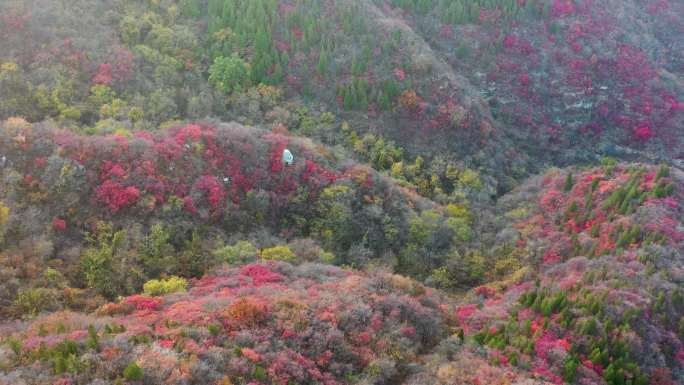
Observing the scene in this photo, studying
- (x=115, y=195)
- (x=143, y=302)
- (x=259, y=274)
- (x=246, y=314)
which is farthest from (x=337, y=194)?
(x=246, y=314)

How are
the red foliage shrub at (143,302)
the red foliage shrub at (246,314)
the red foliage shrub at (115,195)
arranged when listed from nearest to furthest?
the red foliage shrub at (246,314) < the red foliage shrub at (143,302) < the red foliage shrub at (115,195)

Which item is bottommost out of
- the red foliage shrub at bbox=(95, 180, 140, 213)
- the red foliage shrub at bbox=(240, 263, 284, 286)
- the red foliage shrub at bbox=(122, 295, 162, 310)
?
the red foliage shrub at bbox=(240, 263, 284, 286)

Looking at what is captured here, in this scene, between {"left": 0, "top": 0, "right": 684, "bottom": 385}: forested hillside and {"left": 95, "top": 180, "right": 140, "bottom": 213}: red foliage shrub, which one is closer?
{"left": 0, "top": 0, "right": 684, "bottom": 385}: forested hillside

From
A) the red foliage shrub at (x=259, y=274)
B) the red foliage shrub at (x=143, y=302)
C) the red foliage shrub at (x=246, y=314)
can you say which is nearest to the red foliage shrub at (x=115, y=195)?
the red foliage shrub at (x=143, y=302)

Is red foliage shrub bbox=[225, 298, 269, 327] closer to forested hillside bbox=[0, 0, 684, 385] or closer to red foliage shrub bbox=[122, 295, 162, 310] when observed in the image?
forested hillside bbox=[0, 0, 684, 385]

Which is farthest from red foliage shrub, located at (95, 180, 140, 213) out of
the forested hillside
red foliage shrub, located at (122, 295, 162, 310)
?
red foliage shrub, located at (122, 295, 162, 310)

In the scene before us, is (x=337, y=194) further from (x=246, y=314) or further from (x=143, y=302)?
(x=246, y=314)

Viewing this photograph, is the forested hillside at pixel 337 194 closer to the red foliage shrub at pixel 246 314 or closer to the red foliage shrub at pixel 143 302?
the red foliage shrub at pixel 246 314

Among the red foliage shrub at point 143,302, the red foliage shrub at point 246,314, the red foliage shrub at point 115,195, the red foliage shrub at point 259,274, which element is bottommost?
the red foliage shrub at point 259,274
